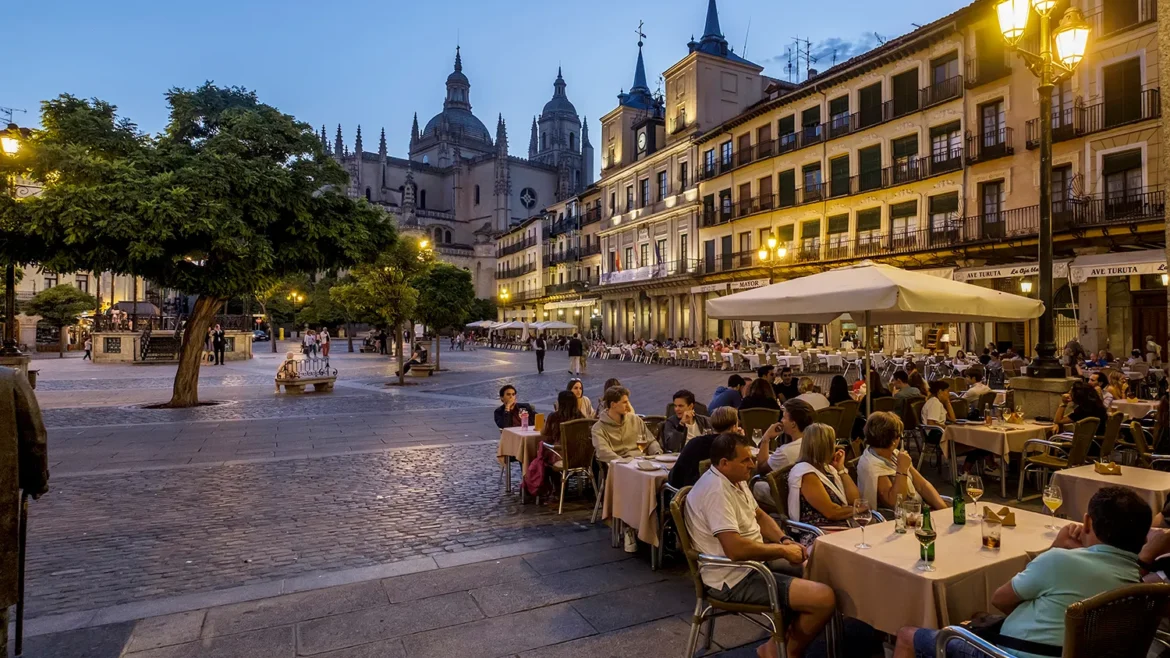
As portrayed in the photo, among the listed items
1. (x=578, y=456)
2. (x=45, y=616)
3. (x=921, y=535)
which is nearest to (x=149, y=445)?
(x=45, y=616)

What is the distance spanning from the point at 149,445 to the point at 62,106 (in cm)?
756

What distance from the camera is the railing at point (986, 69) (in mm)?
22438

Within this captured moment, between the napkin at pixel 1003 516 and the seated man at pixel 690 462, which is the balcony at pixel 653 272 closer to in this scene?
the seated man at pixel 690 462

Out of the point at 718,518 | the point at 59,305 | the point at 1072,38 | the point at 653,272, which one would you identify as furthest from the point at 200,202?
the point at 59,305

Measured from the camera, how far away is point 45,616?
13.0 ft

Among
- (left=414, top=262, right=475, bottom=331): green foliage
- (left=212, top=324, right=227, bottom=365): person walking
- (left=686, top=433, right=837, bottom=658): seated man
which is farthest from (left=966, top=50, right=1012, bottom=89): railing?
(left=212, top=324, right=227, bottom=365): person walking

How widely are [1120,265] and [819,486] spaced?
19.1 meters

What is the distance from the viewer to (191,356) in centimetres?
1474

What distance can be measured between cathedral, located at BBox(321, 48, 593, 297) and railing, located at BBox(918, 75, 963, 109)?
5618 cm

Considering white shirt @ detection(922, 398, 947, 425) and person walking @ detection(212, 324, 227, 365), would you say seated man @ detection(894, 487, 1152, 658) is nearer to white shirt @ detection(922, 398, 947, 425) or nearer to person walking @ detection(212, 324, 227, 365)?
white shirt @ detection(922, 398, 947, 425)

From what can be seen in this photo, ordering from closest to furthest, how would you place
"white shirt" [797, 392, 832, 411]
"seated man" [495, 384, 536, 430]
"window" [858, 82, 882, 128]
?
"white shirt" [797, 392, 832, 411] → "seated man" [495, 384, 536, 430] → "window" [858, 82, 882, 128]

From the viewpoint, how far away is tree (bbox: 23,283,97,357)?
131 feet

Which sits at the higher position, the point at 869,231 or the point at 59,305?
the point at 869,231

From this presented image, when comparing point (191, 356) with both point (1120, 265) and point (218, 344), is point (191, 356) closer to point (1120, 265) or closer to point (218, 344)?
point (218, 344)
